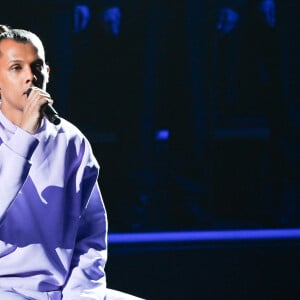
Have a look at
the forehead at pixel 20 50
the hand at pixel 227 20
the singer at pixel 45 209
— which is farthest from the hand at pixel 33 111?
the hand at pixel 227 20

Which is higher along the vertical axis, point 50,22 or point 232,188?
point 50,22

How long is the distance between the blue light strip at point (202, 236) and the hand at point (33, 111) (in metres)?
2.37

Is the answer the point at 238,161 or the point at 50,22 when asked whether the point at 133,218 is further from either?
the point at 50,22

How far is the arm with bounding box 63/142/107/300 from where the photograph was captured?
1403 mm

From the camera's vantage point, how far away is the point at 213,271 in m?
2.98

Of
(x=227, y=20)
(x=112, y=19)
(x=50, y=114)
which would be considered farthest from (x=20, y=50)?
(x=227, y=20)

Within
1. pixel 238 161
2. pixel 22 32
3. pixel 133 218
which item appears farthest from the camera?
pixel 238 161

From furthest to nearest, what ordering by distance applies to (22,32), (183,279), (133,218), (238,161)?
(238,161) < (133,218) < (183,279) < (22,32)

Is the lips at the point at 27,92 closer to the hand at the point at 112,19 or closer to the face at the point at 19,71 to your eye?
the face at the point at 19,71

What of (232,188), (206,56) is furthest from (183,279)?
(206,56)

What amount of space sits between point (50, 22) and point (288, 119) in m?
1.35

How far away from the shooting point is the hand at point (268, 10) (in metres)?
4.06

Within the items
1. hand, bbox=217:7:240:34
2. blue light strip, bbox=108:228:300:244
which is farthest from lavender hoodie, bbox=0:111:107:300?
hand, bbox=217:7:240:34

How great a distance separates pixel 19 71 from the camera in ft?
4.59
